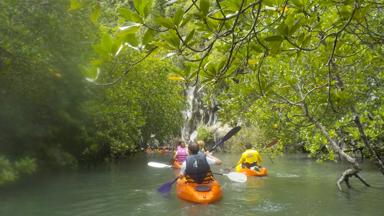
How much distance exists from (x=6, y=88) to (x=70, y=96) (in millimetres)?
2345

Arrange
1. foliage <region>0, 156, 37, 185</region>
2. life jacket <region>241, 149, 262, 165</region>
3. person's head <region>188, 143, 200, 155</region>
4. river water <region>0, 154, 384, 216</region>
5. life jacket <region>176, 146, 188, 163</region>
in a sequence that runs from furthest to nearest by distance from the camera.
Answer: life jacket <region>176, 146, 188, 163</region>
life jacket <region>241, 149, 262, 165</region>
person's head <region>188, 143, 200, 155</region>
foliage <region>0, 156, 37, 185</region>
river water <region>0, 154, 384, 216</region>

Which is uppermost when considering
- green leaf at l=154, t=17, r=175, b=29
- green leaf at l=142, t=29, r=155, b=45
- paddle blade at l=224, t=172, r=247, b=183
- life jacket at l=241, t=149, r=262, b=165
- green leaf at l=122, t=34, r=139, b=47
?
green leaf at l=154, t=17, r=175, b=29

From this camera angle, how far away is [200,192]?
9.47 meters

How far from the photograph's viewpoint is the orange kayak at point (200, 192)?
30.8 ft

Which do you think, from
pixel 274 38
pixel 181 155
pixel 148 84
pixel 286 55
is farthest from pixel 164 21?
pixel 148 84

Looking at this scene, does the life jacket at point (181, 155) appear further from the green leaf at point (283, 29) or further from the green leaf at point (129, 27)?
the green leaf at point (129, 27)

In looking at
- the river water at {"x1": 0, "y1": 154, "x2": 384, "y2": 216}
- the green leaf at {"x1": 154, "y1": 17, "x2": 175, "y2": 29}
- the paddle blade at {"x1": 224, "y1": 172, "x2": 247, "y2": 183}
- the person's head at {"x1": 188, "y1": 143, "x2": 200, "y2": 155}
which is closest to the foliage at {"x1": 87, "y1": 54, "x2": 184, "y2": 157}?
the river water at {"x1": 0, "y1": 154, "x2": 384, "y2": 216}

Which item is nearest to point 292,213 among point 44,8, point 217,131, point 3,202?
point 3,202

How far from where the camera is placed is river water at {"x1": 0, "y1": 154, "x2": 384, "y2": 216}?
9008 millimetres

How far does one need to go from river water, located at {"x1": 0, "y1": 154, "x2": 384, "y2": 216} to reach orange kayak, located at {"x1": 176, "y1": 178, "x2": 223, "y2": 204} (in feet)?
0.44

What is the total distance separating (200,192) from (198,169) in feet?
1.73

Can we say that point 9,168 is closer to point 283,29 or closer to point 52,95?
point 52,95

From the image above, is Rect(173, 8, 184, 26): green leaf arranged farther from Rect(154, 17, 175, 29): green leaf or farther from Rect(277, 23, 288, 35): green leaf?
Rect(277, 23, 288, 35): green leaf

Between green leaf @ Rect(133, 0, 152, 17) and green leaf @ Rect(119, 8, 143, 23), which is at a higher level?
green leaf @ Rect(133, 0, 152, 17)
